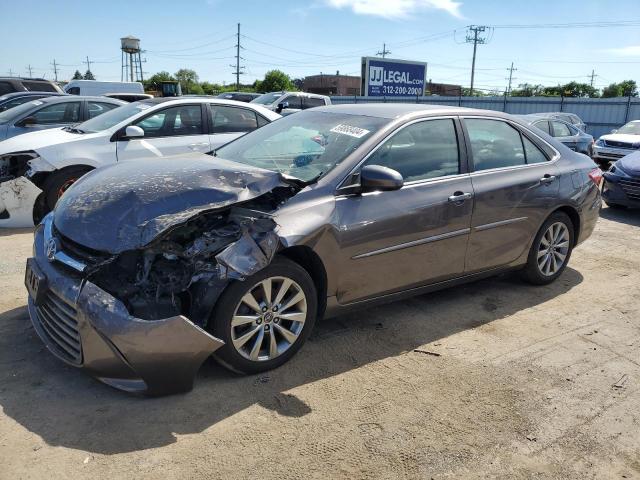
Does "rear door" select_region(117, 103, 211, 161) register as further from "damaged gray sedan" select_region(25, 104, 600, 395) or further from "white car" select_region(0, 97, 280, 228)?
"damaged gray sedan" select_region(25, 104, 600, 395)

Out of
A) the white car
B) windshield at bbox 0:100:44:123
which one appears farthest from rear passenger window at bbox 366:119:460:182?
windshield at bbox 0:100:44:123

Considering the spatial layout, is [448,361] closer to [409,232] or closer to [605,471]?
[409,232]

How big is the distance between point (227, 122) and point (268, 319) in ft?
16.2

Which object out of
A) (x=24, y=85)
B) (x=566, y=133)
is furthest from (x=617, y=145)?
(x=24, y=85)

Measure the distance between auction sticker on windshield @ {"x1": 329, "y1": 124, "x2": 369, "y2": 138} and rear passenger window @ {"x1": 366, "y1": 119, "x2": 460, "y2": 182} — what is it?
7.7 inches

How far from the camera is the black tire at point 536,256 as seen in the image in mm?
4988

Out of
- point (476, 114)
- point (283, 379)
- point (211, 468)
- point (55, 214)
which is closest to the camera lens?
point (211, 468)

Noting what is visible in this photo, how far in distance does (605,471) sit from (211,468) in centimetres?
199

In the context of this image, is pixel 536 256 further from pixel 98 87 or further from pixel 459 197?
pixel 98 87

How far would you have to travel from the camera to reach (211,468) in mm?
2592

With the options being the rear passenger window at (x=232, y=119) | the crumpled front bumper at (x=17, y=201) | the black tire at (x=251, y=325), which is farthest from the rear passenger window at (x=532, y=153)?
the crumpled front bumper at (x=17, y=201)

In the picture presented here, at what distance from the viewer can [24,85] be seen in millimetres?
15359

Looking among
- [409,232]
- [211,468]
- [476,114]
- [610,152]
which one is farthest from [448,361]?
[610,152]

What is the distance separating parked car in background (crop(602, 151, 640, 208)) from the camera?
8664 mm
